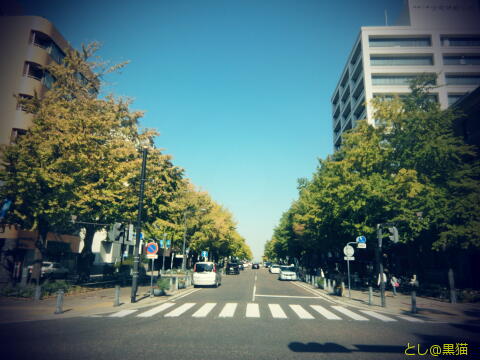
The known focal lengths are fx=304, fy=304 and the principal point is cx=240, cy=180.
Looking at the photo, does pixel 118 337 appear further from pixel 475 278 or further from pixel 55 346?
pixel 475 278

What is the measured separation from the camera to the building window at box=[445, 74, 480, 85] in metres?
47.3

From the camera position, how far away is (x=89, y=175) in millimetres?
17453

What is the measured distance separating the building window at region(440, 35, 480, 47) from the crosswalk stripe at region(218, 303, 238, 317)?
2184 inches

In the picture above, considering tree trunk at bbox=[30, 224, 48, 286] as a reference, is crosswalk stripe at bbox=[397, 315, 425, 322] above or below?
below

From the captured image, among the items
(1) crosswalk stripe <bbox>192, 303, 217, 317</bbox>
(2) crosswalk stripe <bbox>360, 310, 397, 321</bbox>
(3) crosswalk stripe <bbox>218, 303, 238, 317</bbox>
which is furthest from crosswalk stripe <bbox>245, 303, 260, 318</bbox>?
(2) crosswalk stripe <bbox>360, 310, 397, 321</bbox>

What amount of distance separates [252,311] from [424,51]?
52231 mm

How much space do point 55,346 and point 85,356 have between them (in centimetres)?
125

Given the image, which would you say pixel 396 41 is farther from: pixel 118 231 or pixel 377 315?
pixel 118 231

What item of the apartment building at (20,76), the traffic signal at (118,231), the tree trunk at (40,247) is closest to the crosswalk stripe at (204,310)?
the tree trunk at (40,247)

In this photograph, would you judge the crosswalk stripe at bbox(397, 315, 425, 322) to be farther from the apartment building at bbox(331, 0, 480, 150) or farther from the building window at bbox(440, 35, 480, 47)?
the building window at bbox(440, 35, 480, 47)

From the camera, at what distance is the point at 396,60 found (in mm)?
49344

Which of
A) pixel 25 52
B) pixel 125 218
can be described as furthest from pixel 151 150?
pixel 25 52

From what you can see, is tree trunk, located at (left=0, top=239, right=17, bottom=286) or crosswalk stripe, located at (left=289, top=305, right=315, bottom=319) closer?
crosswalk stripe, located at (left=289, top=305, right=315, bottom=319)

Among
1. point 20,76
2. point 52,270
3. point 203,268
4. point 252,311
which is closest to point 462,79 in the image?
point 203,268
